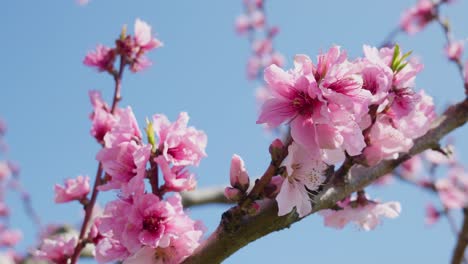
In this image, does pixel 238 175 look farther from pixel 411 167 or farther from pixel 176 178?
pixel 411 167

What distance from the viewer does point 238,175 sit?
1.28 meters

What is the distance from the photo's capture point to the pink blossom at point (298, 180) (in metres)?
1.14

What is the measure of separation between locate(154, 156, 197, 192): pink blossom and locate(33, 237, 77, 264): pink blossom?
54 centimetres

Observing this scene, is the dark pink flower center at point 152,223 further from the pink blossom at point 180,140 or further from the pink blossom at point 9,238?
the pink blossom at point 9,238

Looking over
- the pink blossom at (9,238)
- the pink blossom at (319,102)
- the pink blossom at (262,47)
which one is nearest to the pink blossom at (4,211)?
the pink blossom at (9,238)

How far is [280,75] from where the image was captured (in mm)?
1121

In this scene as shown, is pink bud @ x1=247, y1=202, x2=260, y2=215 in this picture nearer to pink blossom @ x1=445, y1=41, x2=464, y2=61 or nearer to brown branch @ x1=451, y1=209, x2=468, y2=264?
brown branch @ x1=451, y1=209, x2=468, y2=264

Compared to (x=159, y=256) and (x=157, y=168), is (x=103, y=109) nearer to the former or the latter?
(x=157, y=168)

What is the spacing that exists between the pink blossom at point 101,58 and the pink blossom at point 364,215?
1.18 m

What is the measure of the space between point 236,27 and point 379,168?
28.1 ft

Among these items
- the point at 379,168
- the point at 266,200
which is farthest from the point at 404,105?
the point at 266,200

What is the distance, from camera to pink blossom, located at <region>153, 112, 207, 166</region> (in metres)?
1.41

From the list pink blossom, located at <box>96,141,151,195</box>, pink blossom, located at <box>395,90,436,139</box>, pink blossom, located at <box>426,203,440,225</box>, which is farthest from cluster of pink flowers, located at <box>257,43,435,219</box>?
pink blossom, located at <box>426,203,440,225</box>

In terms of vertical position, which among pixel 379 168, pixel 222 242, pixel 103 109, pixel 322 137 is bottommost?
pixel 222 242
